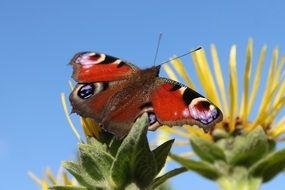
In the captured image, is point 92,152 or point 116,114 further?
point 116,114

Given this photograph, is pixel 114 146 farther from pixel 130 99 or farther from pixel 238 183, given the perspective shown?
pixel 238 183

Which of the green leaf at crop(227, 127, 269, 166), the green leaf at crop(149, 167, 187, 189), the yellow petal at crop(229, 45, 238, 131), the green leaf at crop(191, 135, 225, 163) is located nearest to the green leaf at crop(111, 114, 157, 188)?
the green leaf at crop(149, 167, 187, 189)

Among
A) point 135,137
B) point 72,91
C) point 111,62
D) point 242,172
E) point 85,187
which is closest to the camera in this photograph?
point 135,137

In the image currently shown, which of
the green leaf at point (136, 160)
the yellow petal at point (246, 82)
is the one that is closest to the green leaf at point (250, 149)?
the yellow petal at point (246, 82)

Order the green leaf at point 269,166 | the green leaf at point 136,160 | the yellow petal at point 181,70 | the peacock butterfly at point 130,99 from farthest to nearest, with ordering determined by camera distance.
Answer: the yellow petal at point 181,70
the peacock butterfly at point 130,99
the green leaf at point 269,166
the green leaf at point 136,160

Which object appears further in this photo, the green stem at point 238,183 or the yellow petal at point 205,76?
the yellow petal at point 205,76

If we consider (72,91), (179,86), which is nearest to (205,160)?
(179,86)

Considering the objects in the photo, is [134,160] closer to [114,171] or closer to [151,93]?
[114,171]

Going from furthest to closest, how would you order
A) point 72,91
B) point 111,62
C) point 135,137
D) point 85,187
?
point 111,62 < point 72,91 < point 85,187 < point 135,137

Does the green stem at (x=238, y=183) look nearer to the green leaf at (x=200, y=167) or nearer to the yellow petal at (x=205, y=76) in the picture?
the green leaf at (x=200, y=167)
